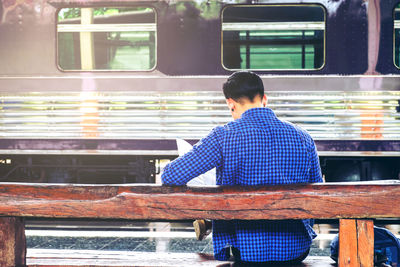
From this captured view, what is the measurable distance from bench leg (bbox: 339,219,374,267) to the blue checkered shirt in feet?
0.86

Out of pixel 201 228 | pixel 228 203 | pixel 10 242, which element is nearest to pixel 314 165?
pixel 228 203

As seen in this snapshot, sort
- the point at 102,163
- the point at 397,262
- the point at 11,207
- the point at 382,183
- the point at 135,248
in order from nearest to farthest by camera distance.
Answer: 1. the point at 382,183
2. the point at 11,207
3. the point at 397,262
4. the point at 135,248
5. the point at 102,163

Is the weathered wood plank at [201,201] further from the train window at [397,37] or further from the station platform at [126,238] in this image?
the train window at [397,37]

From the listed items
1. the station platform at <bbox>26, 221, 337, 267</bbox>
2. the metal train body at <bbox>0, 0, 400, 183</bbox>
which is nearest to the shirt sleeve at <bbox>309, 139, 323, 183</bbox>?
the station platform at <bbox>26, 221, 337, 267</bbox>

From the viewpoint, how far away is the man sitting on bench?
2.27 m

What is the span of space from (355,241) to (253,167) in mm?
506

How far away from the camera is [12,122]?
6047 mm

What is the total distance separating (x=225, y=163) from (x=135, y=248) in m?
2.81

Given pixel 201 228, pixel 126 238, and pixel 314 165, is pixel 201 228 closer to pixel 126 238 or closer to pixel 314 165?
pixel 314 165

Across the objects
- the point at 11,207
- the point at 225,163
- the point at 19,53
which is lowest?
the point at 11,207

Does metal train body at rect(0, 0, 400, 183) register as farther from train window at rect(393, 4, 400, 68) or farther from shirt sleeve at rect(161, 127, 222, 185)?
shirt sleeve at rect(161, 127, 222, 185)

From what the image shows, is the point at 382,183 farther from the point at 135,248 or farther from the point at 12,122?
the point at 12,122

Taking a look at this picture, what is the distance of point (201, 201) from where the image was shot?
82.5 inches

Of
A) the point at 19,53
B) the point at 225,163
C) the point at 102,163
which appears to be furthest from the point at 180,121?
the point at 225,163
